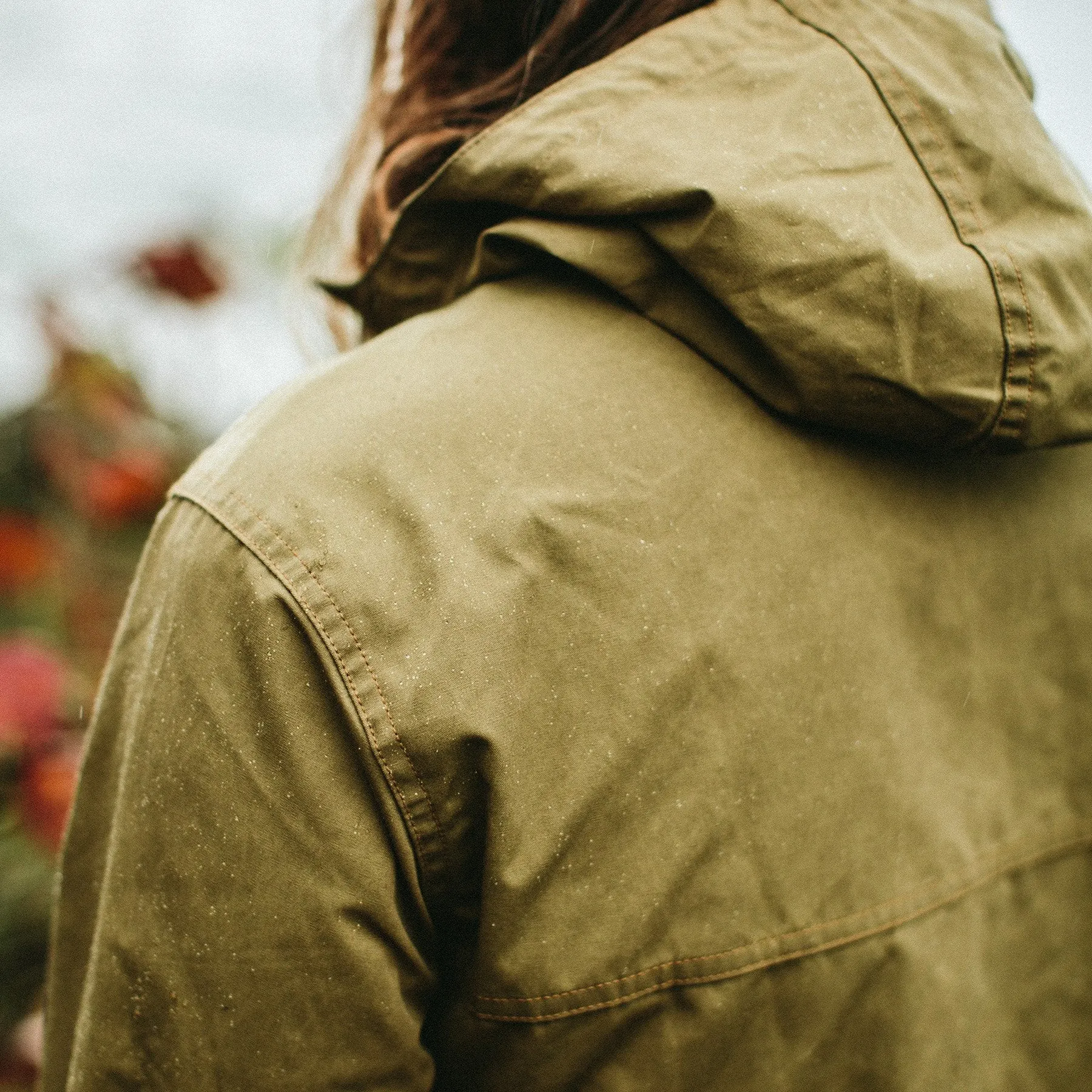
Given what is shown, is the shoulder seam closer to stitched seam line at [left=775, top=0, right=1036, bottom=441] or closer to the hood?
the hood

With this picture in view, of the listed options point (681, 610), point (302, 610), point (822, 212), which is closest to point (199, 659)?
point (302, 610)

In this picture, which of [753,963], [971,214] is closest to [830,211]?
[971,214]

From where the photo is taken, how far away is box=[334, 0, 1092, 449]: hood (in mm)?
705

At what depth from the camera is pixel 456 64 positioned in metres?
0.99

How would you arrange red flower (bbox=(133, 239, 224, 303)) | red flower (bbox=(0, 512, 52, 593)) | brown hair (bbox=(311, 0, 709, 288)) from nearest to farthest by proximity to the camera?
brown hair (bbox=(311, 0, 709, 288)), red flower (bbox=(0, 512, 52, 593)), red flower (bbox=(133, 239, 224, 303))

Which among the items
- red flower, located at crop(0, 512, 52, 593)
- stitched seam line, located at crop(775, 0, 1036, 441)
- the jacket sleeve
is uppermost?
stitched seam line, located at crop(775, 0, 1036, 441)

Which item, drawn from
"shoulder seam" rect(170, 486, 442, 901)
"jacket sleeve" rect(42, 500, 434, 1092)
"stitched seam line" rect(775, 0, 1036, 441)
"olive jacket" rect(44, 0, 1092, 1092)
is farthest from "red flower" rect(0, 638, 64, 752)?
"stitched seam line" rect(775, 0, 1036, 441)

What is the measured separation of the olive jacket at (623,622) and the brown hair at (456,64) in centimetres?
13

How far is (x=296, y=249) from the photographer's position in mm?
1348

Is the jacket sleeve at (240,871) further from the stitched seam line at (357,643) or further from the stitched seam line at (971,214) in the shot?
the stitched seam line at (971,214)

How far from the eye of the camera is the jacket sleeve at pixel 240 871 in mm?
653

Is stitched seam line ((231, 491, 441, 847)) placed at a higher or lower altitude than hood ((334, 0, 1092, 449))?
lower

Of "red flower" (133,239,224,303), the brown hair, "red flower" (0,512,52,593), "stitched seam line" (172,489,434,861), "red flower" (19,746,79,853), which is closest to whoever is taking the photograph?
"stitched seam line" (172,489,434,861)

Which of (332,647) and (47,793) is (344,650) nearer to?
(332,647)
